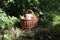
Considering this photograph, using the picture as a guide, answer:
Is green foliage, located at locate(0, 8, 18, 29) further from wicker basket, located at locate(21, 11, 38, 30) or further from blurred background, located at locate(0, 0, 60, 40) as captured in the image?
wicker basket, located at locate(21, 11, 38, 30)

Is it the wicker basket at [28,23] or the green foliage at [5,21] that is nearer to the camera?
the green foliage at [5,21]

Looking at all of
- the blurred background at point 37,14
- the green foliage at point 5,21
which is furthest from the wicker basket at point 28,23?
the green foliage at point 5,21

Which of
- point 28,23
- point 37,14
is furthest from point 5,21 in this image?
point 37,14

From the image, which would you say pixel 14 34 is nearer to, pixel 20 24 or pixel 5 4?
pixel 20 24

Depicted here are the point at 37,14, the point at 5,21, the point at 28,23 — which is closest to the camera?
the point at 5,21

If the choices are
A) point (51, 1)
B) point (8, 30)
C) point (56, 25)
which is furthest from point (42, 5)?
point (8, 30)

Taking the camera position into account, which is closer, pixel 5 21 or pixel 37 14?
pixel 5 21

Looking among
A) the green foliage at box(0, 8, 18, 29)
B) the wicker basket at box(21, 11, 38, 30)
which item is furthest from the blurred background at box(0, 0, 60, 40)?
the wicker basket at box(21, 11, 38, 30)

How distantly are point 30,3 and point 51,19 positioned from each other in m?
0.74

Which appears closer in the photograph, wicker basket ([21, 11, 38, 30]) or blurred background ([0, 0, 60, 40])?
blurred background ([0, 0, 60, 40])

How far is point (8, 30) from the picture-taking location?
202 inches

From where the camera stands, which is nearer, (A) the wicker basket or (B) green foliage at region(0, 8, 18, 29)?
(B) green foliage at region(0, 8, 18, 29)

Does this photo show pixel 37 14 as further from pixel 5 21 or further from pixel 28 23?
pixel 5 21

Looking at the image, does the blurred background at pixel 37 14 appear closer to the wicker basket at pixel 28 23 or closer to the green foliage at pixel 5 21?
the green foliage at pixel 5 21
